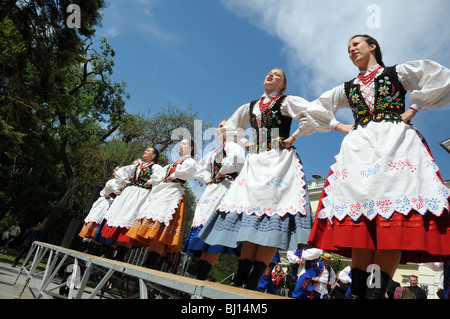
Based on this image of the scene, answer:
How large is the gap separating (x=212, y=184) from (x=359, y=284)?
2.38 meters

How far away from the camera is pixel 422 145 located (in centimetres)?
217

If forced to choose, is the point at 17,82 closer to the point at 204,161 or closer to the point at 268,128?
the point at 204,161

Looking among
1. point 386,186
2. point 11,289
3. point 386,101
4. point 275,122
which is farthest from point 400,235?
point 11,289

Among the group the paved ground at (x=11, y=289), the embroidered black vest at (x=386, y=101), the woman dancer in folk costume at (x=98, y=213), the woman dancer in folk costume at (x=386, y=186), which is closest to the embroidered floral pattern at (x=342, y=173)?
the woman dancer in folk costume at (x=386, y=186)

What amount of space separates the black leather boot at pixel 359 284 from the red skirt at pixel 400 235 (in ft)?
0.56

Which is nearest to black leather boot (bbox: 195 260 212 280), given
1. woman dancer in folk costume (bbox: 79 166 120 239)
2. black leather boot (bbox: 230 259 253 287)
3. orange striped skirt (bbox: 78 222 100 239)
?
black leather boot (bbox: 230 259 253 287)

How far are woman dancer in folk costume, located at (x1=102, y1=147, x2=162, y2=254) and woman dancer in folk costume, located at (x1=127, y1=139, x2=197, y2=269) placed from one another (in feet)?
1.56

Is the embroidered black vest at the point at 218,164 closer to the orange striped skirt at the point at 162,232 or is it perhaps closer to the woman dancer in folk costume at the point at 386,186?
the orange striped skirt at the point at 162,232

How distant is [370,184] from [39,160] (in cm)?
2399

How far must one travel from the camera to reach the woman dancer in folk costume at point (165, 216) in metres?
4.78

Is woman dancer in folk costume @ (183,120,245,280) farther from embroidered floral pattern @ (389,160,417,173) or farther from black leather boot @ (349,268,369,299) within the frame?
embroidered floral pattern @ (389,160,417,173)

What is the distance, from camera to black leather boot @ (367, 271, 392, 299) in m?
1.83

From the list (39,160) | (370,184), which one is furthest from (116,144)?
(370,184)

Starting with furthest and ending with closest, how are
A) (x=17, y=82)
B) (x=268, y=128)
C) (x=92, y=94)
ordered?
(x=92, y=94)
(x=17, y=82)
(x=268, y=128)
